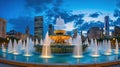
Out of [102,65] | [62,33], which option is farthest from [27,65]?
[62,33]

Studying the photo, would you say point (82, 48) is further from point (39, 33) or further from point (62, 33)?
point (39, 33)

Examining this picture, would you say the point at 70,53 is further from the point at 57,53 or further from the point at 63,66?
the point at 63,66

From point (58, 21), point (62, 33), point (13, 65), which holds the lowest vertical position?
point (13, 65)

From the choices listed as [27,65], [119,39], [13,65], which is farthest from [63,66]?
[119,39]

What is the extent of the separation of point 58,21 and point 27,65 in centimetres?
1638

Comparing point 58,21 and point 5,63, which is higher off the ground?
point 58,21

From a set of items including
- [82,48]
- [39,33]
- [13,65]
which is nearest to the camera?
[13,65]

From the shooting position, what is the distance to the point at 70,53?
67.1ft

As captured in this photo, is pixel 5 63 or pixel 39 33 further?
pixel 39 33

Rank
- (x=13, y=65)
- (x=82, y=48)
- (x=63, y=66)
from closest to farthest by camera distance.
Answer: (x=63, y=66) → (x=13, y=65) → (x=82, y=48)

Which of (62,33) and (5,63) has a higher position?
(62,33)

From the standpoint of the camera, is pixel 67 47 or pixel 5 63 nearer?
pixel 5 63

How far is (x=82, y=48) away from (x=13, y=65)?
11.3m

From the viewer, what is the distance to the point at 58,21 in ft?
89.7
